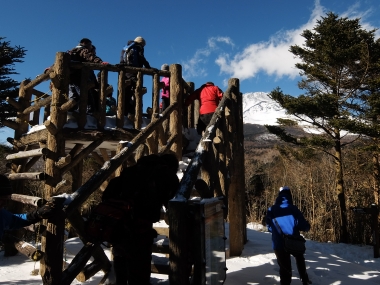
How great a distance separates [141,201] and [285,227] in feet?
7.81

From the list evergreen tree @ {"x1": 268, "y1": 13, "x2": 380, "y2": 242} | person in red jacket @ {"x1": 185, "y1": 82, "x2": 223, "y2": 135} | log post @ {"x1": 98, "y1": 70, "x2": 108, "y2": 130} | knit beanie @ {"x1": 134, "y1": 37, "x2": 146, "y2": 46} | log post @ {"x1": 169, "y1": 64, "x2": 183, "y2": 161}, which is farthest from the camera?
evergreen tree @ {"x1": 268, "y1": 13, "x2": 380, "y2": 242}

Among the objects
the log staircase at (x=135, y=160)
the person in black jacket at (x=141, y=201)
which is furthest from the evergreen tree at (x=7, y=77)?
the person in black jacket at (x=141, y=201)

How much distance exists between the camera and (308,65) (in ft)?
50.6

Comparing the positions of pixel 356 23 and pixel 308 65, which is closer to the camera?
pixel 356 23

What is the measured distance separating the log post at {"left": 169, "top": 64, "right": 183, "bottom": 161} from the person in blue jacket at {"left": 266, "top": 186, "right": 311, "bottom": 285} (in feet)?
6.09

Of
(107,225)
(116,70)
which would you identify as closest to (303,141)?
(116,70)

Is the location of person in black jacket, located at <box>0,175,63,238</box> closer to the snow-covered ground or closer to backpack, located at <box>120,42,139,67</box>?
the snow-covered ground

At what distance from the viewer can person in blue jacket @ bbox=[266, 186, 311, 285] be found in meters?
4.18

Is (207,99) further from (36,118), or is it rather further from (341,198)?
(341,198)

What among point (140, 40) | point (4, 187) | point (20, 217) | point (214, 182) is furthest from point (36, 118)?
point (4, 187)

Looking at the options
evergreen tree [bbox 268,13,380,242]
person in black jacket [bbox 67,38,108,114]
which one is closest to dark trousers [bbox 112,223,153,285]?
person in black jacket [bbox 67,38,108,114]

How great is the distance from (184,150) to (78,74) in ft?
7.62

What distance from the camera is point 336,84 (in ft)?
46.9

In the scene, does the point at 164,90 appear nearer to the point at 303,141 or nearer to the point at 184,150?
the point at 184,150
